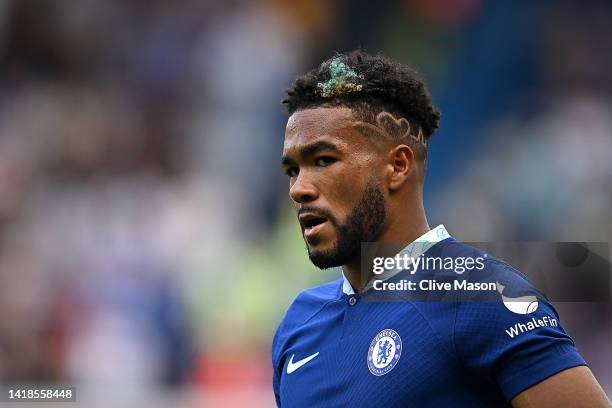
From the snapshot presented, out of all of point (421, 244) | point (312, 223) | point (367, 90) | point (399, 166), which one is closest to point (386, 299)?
point (421, 244)

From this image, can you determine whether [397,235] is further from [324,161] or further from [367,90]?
[367,90]

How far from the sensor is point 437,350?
282 cm

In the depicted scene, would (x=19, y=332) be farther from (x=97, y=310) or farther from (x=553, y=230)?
(x=553, y=230)

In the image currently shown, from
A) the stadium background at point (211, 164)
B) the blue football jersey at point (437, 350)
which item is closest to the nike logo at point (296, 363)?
the blue football jersey at point (437, 350)

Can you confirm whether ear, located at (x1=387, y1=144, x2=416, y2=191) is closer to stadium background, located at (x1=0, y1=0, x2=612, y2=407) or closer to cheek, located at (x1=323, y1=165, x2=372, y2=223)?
cheek, located at (x1=323, y1=165, x2=372, y2=223)

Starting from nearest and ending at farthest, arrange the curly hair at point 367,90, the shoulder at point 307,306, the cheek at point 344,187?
the cheek at point 344,187, the curly hair at point 367,90, the shoulder at point 307,306

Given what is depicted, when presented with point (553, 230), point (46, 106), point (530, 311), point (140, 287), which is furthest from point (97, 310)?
point (530, 311)

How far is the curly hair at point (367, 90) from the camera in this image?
3.30 metres

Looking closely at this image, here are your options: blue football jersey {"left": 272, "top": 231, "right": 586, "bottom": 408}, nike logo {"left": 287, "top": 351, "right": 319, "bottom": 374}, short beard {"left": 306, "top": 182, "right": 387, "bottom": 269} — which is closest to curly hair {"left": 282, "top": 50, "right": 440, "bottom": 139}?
short beard {"left": 306, "top": 182, "right": 387, "bottom": 269}

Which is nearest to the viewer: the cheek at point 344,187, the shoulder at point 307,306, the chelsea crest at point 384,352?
the chelsea crest at point 384,352

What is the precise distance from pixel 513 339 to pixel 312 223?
894 mm

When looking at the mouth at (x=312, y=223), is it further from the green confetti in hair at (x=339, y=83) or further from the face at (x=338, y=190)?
the green confetti in hair at (x=339, y=83)

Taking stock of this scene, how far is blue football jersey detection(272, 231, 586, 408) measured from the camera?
8.68 feet

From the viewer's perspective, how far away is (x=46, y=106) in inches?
376
